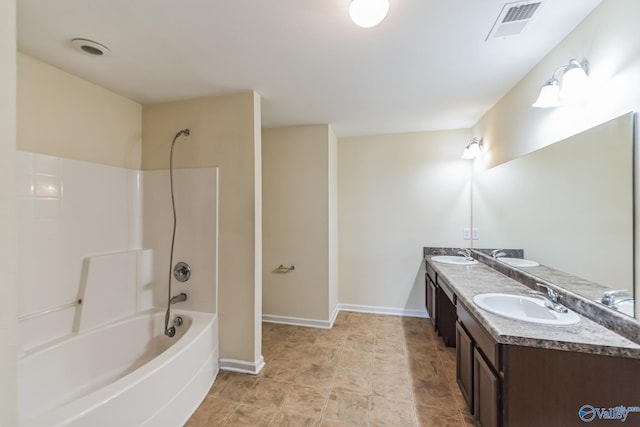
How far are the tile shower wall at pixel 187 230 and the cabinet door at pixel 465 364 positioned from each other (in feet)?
6.69

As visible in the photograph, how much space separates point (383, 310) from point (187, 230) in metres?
2.71

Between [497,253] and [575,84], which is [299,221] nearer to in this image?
[497,253]

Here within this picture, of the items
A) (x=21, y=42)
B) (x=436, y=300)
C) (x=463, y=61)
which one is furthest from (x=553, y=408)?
(x=21, y=42)

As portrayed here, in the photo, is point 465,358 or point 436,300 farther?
point 436,300

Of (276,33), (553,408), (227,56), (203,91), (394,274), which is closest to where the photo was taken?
(553,408)

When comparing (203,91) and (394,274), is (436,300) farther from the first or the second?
(203,91)

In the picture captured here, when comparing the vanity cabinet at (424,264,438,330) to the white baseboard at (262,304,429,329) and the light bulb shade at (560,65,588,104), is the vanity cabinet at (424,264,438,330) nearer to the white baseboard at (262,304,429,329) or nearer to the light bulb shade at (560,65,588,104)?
the white baseboard at (262,304,429,329)

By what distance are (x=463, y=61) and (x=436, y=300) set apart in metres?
2.27

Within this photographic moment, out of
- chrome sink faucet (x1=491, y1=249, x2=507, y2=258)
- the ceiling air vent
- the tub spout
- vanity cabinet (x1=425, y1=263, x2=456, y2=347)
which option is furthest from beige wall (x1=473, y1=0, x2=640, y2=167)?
the tub spout

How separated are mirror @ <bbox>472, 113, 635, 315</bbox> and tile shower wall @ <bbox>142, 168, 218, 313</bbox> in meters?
2.61

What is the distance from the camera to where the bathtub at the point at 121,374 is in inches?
51.9

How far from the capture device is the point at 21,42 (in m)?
1.63

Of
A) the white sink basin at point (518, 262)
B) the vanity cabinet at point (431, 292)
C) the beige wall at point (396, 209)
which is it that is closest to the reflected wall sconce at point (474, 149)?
the beige wall at point (396, 209)

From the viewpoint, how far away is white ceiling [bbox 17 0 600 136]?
1.38 m
